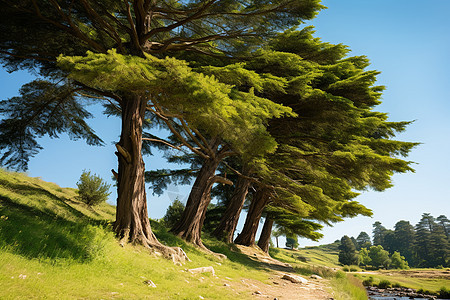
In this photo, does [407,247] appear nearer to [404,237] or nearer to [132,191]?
[404,237]

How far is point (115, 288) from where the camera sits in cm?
368

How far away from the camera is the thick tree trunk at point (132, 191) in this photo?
6.98 meters

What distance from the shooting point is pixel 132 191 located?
722 centimetres

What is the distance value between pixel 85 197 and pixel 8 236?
955cm

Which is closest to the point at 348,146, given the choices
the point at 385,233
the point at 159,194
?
the point at 159,194

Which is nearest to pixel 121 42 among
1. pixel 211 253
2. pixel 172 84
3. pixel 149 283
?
pixel 172 84

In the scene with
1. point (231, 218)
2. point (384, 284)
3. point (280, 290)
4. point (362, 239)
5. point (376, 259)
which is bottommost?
point (384, 284)

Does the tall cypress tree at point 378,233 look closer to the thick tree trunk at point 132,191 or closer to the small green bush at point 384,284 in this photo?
the small green bush at point 384,284

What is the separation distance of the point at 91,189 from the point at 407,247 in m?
91.5

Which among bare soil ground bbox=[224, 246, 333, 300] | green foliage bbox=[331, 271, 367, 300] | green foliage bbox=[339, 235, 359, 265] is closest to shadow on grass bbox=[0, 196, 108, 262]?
bare soil ground bbox=[224, 246, 333, 300]

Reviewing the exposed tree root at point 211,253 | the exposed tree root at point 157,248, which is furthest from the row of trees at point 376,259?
the exposed tree root at point 157,248

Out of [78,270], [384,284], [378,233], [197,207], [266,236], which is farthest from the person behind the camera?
Result: [378,233]

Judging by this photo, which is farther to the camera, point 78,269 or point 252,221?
point 252,221

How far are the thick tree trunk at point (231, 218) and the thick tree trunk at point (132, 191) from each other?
7.98 metres
